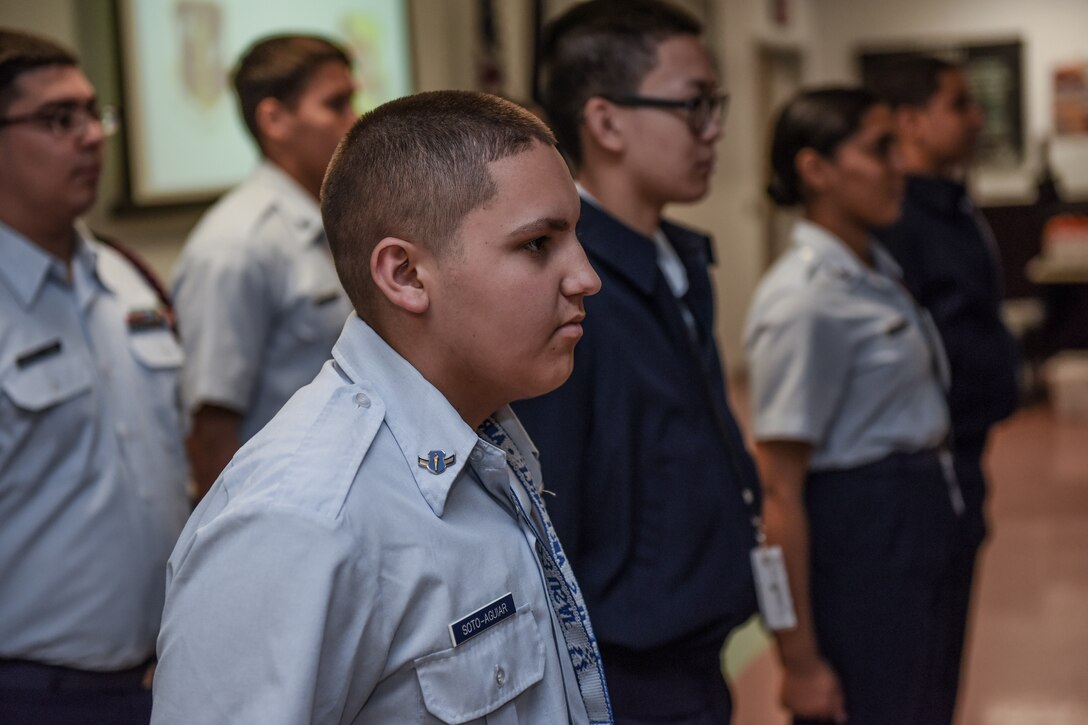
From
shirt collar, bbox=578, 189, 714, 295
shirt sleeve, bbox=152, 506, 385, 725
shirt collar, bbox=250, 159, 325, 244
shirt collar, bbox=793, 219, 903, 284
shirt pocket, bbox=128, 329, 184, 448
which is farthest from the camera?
shirt collar, bbox=250, 159, 325, 244

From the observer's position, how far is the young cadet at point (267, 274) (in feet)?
8.24

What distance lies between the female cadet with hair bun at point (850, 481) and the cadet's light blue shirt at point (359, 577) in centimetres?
120

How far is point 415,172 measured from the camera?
3.63 ft

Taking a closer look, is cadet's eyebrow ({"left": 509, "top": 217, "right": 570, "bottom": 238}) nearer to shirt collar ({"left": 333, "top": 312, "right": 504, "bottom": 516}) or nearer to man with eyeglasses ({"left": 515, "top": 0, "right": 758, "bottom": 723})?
shirt collar ({"left": 333, "top": 312, "right": 504, "bottom": 516})

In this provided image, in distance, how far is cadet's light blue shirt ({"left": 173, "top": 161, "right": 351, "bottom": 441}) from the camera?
250 cm

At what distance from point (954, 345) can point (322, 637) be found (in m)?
2.30

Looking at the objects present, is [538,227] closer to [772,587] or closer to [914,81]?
[772,587]

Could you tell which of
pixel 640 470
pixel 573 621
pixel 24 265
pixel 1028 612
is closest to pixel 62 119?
pixel 24 265

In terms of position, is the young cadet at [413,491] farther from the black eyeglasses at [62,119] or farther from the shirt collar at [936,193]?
the shirt collar at [936,193]

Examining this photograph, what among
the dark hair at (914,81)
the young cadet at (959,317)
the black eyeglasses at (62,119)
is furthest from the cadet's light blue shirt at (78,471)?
the dark hair at (914,81)

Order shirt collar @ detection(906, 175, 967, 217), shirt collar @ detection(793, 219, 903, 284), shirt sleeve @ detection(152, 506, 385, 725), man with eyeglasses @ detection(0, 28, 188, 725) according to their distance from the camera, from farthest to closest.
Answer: shirt collar @ detection(906, 175, 967, 217), shirt collar @ detection(793, 219, 903, 284), man with eyeglasses @ detection(0, 28, 188, 725), shirt sleeve @ detection(152, 506, 385, 725)

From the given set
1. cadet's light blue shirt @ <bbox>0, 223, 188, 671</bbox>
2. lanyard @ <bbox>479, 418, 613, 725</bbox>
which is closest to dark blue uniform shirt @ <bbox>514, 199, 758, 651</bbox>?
lanyard @ <bbox>479, 418, 613, 725</bbox>

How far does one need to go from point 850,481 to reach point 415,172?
1483mm

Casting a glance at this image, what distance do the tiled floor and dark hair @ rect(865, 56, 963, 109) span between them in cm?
173
